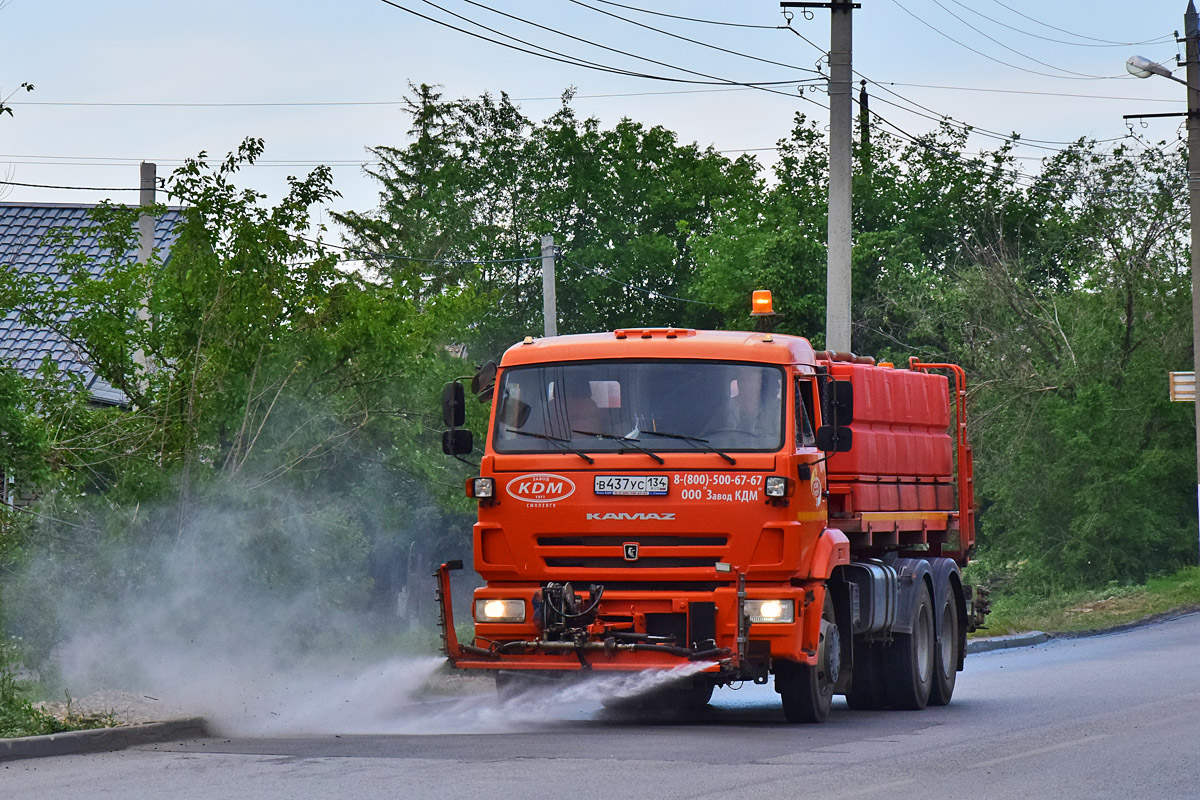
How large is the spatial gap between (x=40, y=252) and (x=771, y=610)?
56.6 ft

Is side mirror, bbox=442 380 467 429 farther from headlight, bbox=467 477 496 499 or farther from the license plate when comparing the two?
the license plate

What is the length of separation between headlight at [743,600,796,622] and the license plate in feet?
3.23

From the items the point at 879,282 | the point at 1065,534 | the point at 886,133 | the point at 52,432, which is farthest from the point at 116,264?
the point at 886,133

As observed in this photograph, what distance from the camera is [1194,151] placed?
27.8 metres

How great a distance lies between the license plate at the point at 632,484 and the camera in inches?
480

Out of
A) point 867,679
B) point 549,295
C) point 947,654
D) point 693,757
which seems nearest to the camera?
point 693,757

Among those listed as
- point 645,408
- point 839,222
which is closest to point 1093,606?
point 839,222

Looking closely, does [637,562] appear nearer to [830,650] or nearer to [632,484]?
[632,484]

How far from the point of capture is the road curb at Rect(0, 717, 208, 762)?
1063 cm

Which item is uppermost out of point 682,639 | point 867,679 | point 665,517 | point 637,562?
point 665,517

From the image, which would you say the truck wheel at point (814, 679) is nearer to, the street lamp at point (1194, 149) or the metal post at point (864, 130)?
the street lamp at point (1194, 149)

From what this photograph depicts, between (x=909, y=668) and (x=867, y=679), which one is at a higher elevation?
(x=909, y=668)

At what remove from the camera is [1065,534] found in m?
31.7

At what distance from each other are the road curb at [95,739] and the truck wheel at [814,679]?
4142 mm
